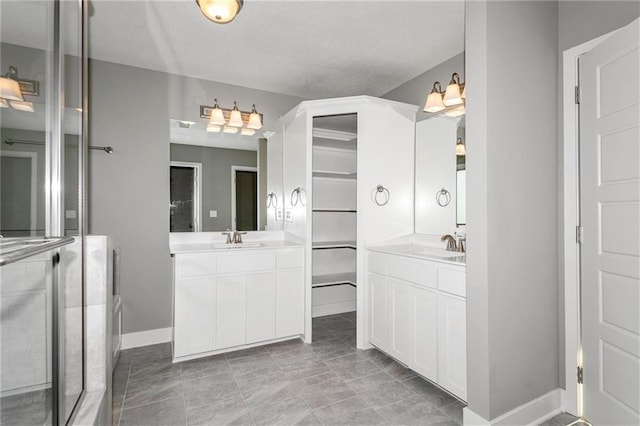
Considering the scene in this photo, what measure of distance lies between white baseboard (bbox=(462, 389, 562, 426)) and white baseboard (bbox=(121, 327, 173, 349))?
8.59ft

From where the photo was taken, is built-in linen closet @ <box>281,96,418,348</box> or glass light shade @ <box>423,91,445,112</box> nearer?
glass light shade @ <box>423,91,445,112</box>

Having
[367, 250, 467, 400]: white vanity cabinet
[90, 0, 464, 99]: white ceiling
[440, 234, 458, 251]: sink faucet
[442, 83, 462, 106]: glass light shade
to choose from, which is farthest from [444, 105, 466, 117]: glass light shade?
[367, 250, 467, 400]: white vanity cabinet

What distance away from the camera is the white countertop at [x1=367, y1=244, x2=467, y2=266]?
7.67ft

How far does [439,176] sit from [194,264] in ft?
7.59

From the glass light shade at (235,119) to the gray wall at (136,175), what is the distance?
Result: 435mm

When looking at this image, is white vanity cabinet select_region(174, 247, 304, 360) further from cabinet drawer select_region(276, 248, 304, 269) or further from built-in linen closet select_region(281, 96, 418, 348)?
built-in linen closet select_region(281, 96, 418, 348)

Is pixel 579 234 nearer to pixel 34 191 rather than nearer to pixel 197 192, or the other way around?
pixel 34 191

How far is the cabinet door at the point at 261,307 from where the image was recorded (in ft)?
9.52

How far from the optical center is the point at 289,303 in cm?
308

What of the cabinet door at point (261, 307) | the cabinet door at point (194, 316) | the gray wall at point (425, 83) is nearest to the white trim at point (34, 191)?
the cabinet door at point (194, 316)

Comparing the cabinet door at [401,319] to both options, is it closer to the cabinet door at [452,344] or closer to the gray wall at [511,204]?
the cabinet door at [452,344]

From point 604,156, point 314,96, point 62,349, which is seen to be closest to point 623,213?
point 604,156

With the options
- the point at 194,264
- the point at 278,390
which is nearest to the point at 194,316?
the point at 194,264

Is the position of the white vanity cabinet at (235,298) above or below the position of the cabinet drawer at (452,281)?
below
